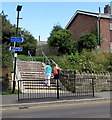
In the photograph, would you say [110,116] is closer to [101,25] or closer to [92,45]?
[92,45]

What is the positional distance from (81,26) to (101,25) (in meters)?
4.54

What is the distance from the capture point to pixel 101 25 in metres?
28.4

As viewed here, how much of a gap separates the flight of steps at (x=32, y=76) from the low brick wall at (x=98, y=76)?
1.12m

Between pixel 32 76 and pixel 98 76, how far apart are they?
487 cm

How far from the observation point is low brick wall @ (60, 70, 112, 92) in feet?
44.6

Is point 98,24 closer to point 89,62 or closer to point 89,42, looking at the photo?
point 89,42

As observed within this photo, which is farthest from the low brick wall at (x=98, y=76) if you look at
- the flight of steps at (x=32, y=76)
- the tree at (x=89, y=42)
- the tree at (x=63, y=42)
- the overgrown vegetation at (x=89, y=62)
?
the tree at (x=63, y=42)

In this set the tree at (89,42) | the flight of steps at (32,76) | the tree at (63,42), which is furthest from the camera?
the tree at (63,42)

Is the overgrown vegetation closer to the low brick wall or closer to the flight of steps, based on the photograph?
the low brick wall

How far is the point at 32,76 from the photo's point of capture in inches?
615

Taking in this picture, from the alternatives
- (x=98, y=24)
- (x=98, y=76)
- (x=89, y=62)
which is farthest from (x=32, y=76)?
(x=98, y=24)

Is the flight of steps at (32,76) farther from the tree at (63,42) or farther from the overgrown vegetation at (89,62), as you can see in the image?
the tree at (63,42)

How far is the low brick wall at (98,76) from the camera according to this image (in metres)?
13.6

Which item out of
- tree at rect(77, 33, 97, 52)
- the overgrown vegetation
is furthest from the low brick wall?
tree at rect(77, 33, 97, 52)
